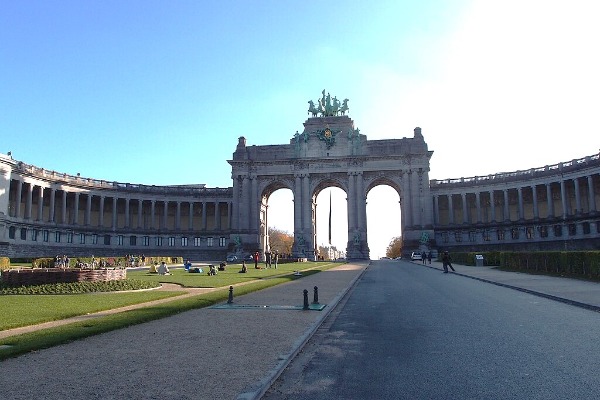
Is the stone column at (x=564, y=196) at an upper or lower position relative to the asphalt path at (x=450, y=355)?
upper

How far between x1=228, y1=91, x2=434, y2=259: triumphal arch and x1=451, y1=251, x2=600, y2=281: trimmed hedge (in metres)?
51.7

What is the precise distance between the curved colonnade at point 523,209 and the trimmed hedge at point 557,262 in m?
44.7

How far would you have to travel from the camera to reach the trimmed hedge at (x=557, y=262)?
29.8 m

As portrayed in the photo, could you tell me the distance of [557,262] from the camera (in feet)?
117

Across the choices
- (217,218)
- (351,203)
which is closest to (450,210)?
(351,203)

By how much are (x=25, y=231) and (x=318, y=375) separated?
87801 mm

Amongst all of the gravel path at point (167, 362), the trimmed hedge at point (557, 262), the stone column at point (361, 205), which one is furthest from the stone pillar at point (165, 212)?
the gravel path at point (167, 362)

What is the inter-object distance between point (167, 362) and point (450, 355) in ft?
19.5

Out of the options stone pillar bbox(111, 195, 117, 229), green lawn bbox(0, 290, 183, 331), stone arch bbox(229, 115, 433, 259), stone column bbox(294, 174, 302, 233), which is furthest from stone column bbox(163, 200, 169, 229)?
green lawn bbox(0, 290, 183, 331)

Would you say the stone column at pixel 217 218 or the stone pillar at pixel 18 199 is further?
the stone column at pixel 217 218

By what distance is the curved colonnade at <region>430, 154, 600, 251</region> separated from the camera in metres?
86.9

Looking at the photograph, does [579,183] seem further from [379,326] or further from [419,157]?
[379,326]

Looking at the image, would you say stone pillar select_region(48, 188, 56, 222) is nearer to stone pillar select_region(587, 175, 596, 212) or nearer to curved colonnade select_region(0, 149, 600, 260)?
curved colonnade select_region(0, 149, 600, 260)

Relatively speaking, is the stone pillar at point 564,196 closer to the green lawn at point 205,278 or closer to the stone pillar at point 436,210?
the stone pillar at point 436,210
